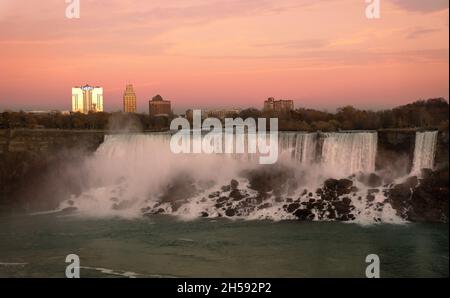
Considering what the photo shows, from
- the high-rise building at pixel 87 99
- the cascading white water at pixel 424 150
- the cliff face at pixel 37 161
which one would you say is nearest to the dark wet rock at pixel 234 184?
the cascading white water at pixel 424 150

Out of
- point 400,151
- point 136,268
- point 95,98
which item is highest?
point 95,98

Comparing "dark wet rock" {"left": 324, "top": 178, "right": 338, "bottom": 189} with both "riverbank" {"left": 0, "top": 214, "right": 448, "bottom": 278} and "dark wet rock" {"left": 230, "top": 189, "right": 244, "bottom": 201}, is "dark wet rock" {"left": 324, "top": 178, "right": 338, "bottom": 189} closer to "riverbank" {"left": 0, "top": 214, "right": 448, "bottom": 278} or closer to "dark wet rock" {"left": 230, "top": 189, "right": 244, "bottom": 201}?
"riverbank" {"left": 0, "top": 214, "right": 448, "bottom": 278}

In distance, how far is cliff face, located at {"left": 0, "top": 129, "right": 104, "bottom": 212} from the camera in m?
22.0

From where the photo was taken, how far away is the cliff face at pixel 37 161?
72.1ft

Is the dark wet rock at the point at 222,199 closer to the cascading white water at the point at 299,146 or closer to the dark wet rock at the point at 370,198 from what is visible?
the cascading white water at the point at 299,146

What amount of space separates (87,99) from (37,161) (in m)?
6.80

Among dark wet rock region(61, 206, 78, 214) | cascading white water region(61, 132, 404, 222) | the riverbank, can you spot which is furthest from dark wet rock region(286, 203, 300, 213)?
dark wet rock region(61, 206, 78, 214)

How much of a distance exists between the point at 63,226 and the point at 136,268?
5.18 metres

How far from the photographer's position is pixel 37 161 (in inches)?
926

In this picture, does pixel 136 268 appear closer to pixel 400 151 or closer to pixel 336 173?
pixel 336 173

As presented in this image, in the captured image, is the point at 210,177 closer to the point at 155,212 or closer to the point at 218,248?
the point at 155,212

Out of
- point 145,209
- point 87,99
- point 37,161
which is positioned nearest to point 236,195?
point 145,209
